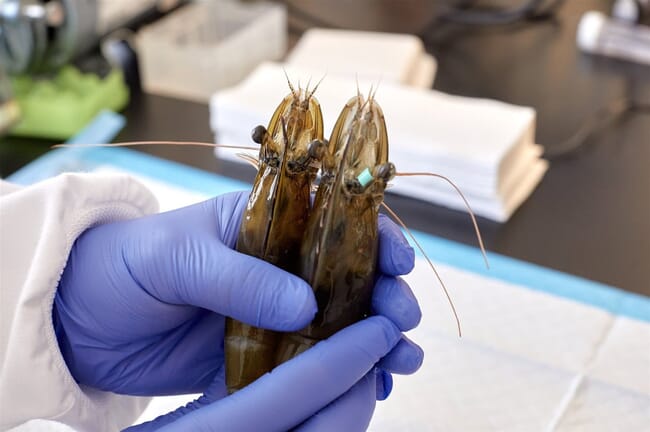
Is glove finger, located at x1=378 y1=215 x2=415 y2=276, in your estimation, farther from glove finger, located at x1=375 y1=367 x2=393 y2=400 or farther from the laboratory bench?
the laboratory bench

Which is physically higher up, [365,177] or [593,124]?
[365,177]

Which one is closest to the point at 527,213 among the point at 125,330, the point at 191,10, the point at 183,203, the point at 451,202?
the point at 451,202

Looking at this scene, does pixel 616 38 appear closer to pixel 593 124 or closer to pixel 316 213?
pixel 593 124

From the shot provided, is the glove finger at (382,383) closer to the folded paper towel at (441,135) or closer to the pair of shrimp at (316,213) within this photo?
the pair of shrimp at (316,213)

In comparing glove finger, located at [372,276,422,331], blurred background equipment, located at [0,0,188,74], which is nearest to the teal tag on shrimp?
glove finger, located at [372,276,422,331]

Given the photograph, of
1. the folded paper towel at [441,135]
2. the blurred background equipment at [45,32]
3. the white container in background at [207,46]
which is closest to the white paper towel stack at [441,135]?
the folded paper towel at [441,135]

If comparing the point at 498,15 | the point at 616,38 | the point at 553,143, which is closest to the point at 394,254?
the point at 553,143
